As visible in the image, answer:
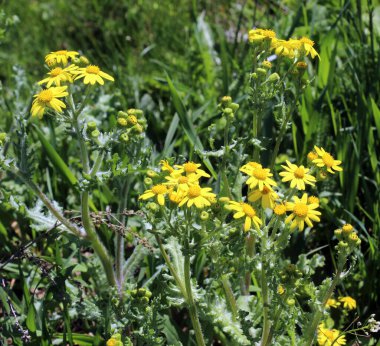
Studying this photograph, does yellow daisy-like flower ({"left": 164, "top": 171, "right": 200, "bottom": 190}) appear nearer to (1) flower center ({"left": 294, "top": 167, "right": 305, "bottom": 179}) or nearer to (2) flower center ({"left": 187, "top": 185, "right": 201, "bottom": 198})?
(2) flower center ({"left": 187, "top": 185, "right": 201, "bottom": 198})

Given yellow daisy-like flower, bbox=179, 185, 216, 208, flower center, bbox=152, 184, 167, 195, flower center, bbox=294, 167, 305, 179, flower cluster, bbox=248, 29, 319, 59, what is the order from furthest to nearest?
flower cluster, bbox=248, 29, 319, 59
flower center, bbox=294, 167, 305, 179
flower center, bbox=152, 184, 167, 195
yellow daisy-like flower, bbox=179, 185, 216, 208

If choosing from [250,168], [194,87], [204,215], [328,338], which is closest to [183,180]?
[204,215]

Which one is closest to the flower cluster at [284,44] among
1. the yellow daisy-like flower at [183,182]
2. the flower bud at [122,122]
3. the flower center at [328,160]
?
the flower center at [328,160]

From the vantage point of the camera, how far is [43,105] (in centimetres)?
207

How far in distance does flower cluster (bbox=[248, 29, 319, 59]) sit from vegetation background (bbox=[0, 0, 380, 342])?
0.72 metres

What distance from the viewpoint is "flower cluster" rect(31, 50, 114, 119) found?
2055 mm

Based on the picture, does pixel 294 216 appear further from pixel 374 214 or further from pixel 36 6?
pixel 36 6

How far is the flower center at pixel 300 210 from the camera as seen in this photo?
1.88m

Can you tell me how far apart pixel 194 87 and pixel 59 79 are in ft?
6.53

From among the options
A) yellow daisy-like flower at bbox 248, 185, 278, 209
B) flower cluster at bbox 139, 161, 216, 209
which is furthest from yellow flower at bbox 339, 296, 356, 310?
flower cluster at bbox 139, 161, 216, 209

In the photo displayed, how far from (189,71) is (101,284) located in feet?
6.01

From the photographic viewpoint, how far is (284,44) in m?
2.26

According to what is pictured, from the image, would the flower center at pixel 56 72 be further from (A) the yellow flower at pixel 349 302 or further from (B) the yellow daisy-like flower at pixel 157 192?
(A) the yellow flower at pixel 349 302

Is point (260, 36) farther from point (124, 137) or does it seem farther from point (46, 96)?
point (46, 96)
